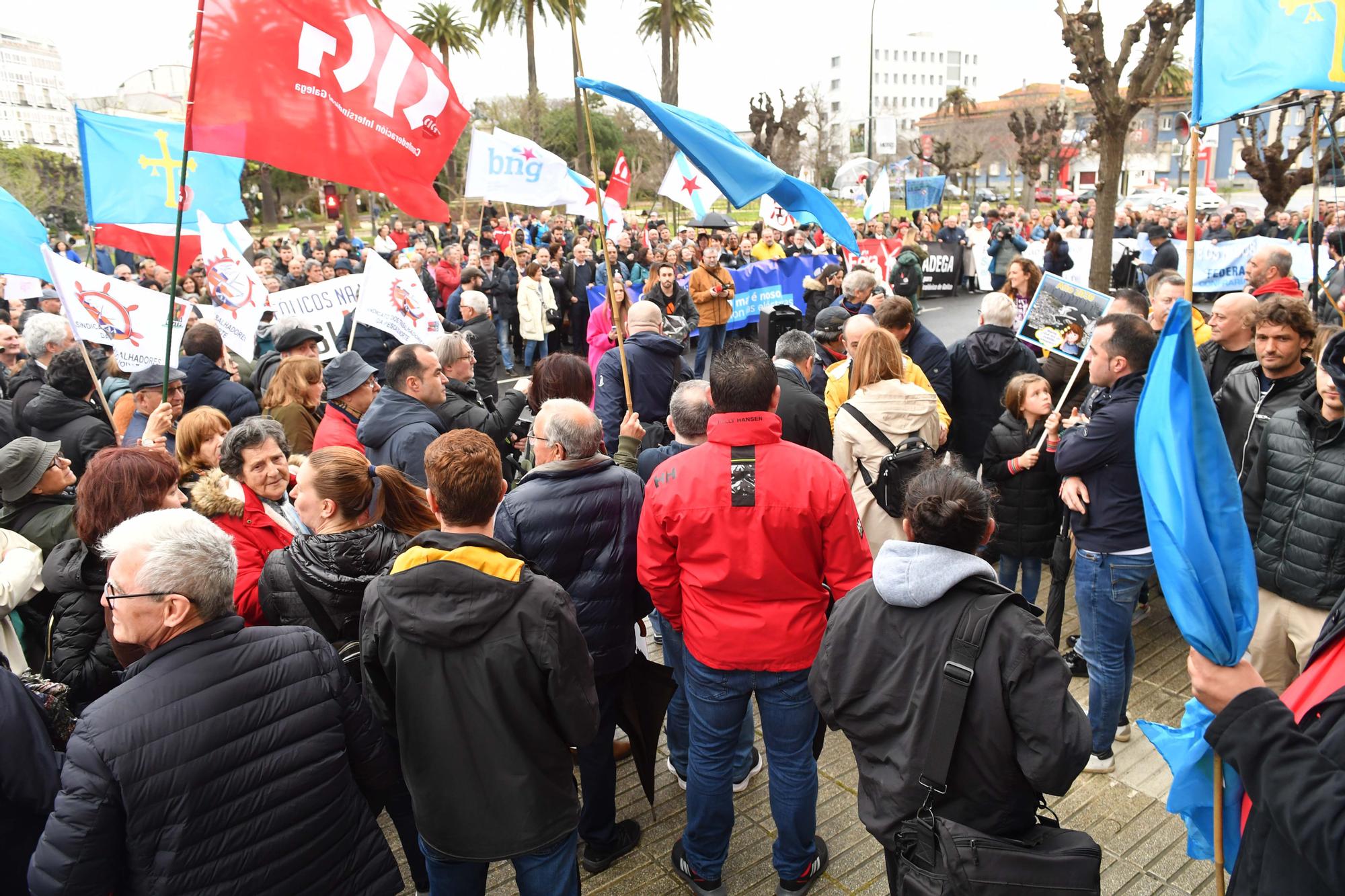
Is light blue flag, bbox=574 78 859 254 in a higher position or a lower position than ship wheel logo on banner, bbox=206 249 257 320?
higher

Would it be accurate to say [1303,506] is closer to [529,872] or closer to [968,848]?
[968,848]

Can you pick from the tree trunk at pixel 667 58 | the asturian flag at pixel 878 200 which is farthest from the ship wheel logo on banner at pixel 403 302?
the tree trunk at pixel 667 58

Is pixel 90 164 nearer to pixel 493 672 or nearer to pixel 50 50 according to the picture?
pixel 493 672

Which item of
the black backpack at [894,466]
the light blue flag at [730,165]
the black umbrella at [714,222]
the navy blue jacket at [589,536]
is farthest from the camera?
the black umbrella at [714,222]

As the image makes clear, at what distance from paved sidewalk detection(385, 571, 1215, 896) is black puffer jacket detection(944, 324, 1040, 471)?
6.96ft

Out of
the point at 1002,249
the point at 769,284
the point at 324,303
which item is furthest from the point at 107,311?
the point at 1002,249

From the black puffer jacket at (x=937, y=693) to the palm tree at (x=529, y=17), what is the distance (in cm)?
3101

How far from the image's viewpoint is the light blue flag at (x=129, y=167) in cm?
610

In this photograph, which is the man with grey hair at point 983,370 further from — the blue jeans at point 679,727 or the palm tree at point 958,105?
the palm tree at point 958,105

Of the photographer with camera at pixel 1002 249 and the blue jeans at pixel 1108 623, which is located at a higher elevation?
the photographer with camera at pixel 1002 249

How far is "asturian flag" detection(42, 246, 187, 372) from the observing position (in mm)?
5613

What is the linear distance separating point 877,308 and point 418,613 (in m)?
4.08

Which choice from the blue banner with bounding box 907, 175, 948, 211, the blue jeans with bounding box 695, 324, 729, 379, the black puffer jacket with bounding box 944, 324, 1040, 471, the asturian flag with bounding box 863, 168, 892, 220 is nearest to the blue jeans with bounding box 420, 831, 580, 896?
the black puffer jacket with bounding box 944, 324, 1040, 471

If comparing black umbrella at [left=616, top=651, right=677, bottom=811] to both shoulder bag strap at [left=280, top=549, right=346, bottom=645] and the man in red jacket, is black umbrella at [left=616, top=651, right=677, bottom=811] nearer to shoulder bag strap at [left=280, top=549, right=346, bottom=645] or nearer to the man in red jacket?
the man in red jacket
